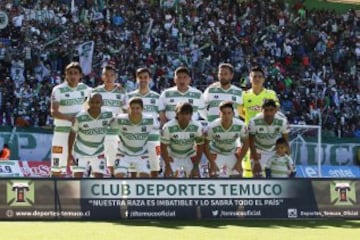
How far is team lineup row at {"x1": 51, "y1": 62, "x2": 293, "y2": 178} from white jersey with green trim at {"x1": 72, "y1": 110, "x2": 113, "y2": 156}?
14 millimetres

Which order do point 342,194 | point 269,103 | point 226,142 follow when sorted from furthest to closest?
point 226,142
point 269,103
point 342,194

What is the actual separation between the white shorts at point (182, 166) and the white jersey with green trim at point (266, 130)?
96 cm

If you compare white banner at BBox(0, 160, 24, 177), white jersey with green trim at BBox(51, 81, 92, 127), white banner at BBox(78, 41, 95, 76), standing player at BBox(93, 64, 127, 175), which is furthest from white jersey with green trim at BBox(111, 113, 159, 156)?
white banner at BBox(78, 41, 95, 76)

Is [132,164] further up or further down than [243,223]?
further up

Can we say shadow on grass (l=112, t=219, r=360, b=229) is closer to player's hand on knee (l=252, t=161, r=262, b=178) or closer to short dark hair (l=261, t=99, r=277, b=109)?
player's hand on knee (l=252, t=161, r=262, b=178)

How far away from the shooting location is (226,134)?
10.1 meters

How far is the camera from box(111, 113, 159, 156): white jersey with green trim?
32.8 ft

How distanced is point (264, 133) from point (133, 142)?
1.84 metres

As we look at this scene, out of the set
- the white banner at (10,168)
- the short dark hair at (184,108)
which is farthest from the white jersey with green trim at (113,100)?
the white banner at (10,168)

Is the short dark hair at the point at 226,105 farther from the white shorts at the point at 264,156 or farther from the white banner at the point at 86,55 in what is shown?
the white banner at the point at 86,55

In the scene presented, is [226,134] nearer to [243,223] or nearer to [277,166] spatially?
[277,166]

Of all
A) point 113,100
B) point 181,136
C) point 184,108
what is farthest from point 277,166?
point 113,100

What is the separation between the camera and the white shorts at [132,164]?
32.9 feet

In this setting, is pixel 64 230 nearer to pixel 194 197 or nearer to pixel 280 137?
pixel 194 197
